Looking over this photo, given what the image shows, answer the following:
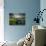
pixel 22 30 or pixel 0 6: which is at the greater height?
pixel 0 6

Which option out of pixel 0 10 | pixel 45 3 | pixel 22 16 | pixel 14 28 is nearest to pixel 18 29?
pixel 14 28

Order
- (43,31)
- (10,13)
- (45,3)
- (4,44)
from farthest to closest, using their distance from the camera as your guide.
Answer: (10,13), (45,3), (4,44), (43,31)

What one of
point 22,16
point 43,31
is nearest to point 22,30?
point 22,16

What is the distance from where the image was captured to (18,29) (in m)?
5.39

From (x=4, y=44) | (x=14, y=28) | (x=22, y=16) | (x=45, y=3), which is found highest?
(x=45, y=3)

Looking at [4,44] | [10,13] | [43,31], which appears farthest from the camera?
[10,13]

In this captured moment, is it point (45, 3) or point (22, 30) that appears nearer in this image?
point (45, 3)

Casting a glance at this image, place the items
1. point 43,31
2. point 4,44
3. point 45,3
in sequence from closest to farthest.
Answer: point 43,31
point 4,44
point 45,3

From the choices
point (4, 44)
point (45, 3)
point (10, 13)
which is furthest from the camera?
point (10, 13)

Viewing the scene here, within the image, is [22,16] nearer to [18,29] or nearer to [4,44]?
[18,29]

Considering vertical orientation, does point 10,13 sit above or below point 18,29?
above

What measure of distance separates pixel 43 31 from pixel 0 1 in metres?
3.25

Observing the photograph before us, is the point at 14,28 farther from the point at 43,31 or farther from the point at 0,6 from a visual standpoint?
the point at 43,31

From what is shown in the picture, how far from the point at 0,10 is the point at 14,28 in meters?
0.88
